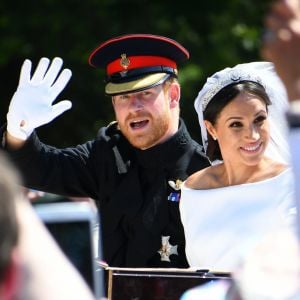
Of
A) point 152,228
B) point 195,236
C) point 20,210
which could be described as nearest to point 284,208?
point 195,236

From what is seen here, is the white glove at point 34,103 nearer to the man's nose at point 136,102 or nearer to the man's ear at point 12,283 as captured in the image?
the man's nose at point 136,102

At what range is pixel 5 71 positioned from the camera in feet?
39.1

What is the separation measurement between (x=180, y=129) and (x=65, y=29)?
6979 mm

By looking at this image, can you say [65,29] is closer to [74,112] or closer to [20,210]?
[74,112]

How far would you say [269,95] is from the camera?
436 cm

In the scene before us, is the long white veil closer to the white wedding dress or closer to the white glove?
the white wedding dress

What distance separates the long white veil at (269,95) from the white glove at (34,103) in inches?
29.2

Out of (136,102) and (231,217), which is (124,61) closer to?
(136,102)

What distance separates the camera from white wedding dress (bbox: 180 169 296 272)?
12.8 ft

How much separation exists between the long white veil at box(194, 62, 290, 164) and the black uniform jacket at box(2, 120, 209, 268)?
212mm

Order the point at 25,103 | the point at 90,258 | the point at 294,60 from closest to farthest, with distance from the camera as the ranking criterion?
Result: the point at 294,60, the point at 90,258, the point at 25,103

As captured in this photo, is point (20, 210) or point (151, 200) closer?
point (20, 210)

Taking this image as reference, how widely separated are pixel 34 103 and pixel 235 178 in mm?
1109

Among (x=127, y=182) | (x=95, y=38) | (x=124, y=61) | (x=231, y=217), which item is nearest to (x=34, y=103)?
(x=124, y=61)
